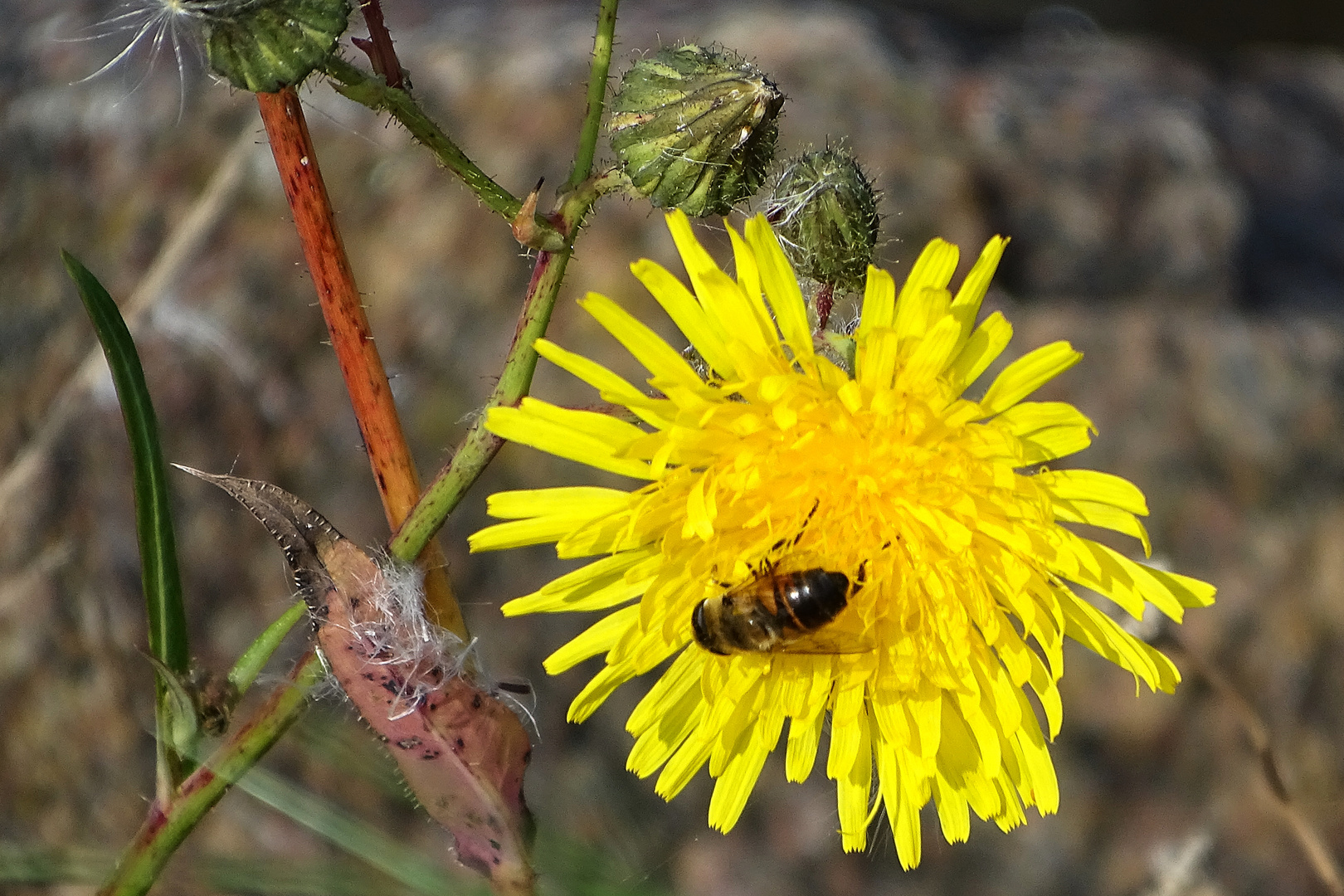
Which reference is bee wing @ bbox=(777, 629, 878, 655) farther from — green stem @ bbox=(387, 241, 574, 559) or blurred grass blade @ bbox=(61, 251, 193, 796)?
blurred grass blade @ bbox=(61, 251, 193, 796)

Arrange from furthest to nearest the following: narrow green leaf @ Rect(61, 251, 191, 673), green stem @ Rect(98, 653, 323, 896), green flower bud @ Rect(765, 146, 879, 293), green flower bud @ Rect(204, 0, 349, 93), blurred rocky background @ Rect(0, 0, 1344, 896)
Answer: blurred rocky background @ Rect(0, 0, 1344, 896)
green flower bud @ Rect(765, 146, 879, 293)
narrow green leaf @ Rect(61, 251, 191, 673)
green stem @ Rect(98, 653, 323, 896)
green flower bud @ Rect(204, 0, 349, 93)

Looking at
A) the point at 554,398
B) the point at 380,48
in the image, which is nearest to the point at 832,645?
the point at 380,48

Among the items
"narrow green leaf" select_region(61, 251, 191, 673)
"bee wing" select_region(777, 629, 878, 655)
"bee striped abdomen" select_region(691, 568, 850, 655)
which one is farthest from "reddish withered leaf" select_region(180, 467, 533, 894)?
"bee wing" select_region(777, 629, 878, 655)

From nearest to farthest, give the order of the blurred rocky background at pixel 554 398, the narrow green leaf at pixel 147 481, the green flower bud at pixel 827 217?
the narrow green leaf at pixel 147 481, the green flower bud at pixel 827 217, the blurred rocky background at pixel 554 398

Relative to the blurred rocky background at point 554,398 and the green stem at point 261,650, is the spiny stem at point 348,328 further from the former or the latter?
the blurred rocky background at point 554,398

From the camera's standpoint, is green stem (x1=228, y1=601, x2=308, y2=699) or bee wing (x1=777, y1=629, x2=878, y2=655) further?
bee wing (x1=777, y1=629, x2=878, y2=655)

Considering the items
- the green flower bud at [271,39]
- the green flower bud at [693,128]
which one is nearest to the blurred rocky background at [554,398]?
the green flower bud at [693,128]

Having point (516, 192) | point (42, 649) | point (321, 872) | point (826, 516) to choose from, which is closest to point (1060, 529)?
point (826, 516)
